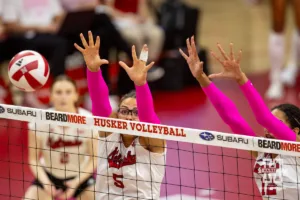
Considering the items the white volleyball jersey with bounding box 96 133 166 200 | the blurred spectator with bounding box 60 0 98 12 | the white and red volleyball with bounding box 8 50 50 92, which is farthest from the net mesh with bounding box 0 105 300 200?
the blurred spectator with bounding box 60 0 98 12

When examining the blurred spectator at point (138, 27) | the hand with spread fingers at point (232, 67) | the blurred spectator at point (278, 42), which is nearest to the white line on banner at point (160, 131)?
the hand with spread fingers at point (232, 67)

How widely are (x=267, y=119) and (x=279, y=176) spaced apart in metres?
0.45

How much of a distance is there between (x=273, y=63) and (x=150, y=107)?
5757 mm

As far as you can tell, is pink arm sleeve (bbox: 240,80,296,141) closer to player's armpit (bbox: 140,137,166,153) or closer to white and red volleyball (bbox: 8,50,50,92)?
player's armpit (bbox: 140,137,166,153)

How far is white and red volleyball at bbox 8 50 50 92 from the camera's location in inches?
250

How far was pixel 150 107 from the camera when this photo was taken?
5.38 meters

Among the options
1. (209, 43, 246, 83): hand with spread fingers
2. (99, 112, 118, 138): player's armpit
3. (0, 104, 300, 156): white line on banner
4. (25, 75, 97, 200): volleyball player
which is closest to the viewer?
(0, 104, 300, 156): white line on banner

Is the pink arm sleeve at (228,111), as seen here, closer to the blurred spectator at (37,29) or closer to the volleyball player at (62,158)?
the volleyball player at (62,158)

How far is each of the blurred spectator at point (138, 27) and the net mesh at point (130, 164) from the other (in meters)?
3.56

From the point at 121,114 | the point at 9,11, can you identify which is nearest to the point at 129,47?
the point at 9,11

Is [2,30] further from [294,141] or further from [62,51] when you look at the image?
[294,141]

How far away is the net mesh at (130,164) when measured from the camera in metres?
5.31

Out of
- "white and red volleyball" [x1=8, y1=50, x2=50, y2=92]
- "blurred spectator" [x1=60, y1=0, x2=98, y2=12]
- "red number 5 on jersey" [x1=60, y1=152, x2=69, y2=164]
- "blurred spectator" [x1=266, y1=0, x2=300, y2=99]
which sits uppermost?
"blurred spectator" [x1=60, y1=0, x2=98, y2=12]

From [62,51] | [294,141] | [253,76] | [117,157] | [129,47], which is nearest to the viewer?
[294,141]
